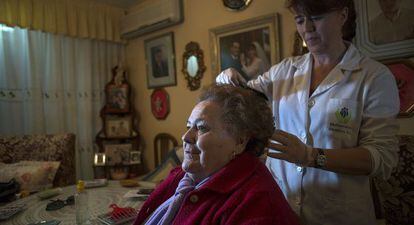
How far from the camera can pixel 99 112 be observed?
3.36m

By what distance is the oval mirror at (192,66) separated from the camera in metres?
2.83

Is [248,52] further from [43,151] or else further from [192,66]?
[43,151]

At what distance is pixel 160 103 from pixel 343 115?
2.46 meters

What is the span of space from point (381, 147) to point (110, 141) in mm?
2940

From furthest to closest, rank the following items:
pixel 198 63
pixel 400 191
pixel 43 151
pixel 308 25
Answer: pixel 198 63 < pixel 43 151 < pixel 400 191 < pixel 308 25

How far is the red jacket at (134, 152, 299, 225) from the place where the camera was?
0.79 metres

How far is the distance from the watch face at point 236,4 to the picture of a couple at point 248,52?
23 centimetres

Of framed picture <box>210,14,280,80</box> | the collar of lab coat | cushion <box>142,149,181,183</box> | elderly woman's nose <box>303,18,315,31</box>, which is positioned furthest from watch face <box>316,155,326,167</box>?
cushion <box>142,149,181,183</box>

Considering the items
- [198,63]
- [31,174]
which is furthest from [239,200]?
[198,63]

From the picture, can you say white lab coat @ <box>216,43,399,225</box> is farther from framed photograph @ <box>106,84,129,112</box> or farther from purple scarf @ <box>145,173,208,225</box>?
framed photograph @ <box>106,84,129,112</box>

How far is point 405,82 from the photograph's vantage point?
1674 millimetres

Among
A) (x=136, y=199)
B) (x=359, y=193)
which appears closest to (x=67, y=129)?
(x=136, y=199)

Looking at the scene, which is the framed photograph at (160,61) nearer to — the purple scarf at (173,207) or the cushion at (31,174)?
the cushion at (31,174)

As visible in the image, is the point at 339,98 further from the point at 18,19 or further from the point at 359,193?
the point at 18,19
